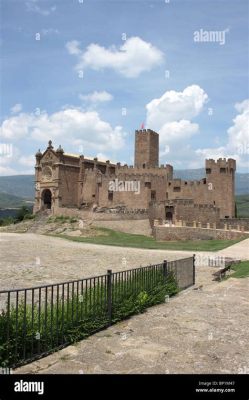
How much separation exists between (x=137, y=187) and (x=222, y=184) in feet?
41.7

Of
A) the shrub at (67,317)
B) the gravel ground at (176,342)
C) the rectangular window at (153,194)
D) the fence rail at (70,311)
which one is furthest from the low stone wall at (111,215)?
the shrub at (67,317)

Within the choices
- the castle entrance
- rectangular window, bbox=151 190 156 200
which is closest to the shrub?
the castle entrance

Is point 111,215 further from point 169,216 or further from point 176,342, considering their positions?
point 176,342

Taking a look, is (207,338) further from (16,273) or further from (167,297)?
(16,273)

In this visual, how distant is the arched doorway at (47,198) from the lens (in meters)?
70.5

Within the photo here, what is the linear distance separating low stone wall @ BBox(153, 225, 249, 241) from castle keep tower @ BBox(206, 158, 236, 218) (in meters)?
17.7

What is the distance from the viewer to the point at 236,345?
25.5 feet

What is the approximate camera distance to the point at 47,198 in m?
71.7

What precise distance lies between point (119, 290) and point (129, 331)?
1561 mm

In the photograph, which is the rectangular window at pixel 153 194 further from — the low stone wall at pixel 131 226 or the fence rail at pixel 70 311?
the fence rail at pixel 70 311

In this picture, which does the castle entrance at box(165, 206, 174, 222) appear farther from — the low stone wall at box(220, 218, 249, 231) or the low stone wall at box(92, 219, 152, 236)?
the low stone wall at box(220, 218, 249, 231)

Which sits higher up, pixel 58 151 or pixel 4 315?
pixel 58 151

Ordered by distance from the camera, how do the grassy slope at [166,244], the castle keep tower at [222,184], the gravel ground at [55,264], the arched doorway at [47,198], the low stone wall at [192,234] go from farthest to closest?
the arched doorway at [47,198]
the castle keep tower at [222,184]
the low stone wall at [192,234]
the grassy slope at [166,244]
the gravel ground at [55,264]
